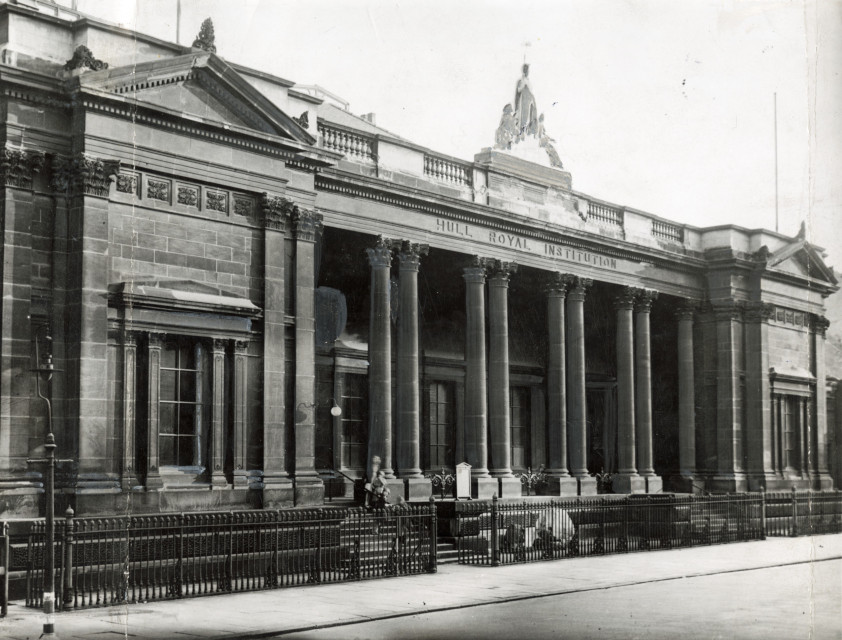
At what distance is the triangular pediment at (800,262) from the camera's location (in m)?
37.7

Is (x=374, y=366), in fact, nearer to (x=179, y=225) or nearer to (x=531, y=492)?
(x=179, y=225)

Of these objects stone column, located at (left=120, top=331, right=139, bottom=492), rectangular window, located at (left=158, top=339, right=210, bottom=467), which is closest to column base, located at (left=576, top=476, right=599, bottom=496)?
rectangular window, located at (left=158, top=339, right=210, bottom=467)

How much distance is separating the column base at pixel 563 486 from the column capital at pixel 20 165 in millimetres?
17234

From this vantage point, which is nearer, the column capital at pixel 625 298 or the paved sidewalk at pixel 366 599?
the paved sidewalk at pixel 366 599

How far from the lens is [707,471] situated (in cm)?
3625

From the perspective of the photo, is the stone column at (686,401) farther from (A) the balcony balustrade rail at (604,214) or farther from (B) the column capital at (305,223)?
(B) the column capital at (305,223)

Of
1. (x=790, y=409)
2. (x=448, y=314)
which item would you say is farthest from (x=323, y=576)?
(x=790, y=409)

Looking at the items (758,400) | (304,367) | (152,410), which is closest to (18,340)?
(152,410)

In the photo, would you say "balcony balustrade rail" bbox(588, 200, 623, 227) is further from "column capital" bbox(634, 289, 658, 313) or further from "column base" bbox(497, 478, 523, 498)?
"column base" bbox(497, 478, 523, 498)

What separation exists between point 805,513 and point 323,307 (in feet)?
53.1

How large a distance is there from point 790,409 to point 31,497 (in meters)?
28.5

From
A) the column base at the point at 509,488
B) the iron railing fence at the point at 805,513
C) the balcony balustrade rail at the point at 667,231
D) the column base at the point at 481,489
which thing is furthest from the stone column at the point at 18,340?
the balcony balustrade rail at the point at 667,231

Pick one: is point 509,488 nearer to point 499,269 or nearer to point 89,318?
point 499,269

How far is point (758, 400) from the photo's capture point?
36.8 m
